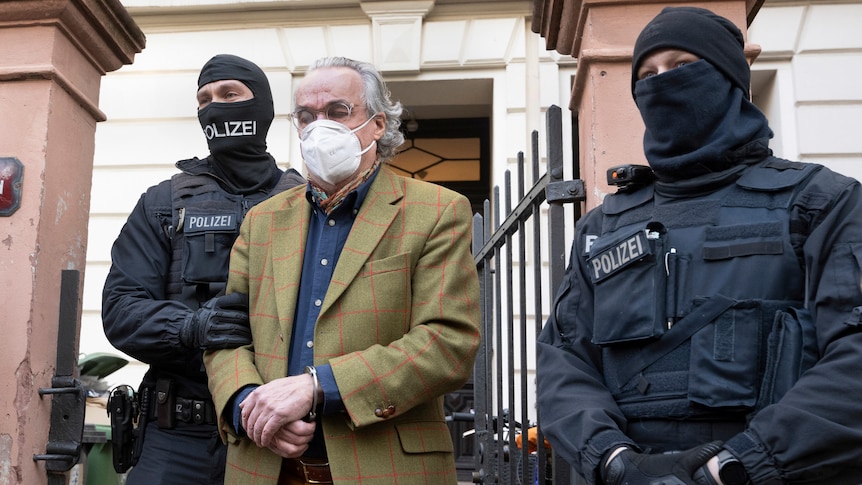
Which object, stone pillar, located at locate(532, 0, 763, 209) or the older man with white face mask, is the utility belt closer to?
the older man with white face mask

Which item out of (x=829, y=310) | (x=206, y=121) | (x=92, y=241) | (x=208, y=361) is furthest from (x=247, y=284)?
(x=92, y=241)

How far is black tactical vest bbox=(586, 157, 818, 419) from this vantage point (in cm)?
183

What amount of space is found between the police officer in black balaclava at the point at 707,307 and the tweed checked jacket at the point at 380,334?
28 cm

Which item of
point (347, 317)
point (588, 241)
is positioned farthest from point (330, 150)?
point (588, 241)

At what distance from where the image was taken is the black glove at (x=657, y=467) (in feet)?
5.62

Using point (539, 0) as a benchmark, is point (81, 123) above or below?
below

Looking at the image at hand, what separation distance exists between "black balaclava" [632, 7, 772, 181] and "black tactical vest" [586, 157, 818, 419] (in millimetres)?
80

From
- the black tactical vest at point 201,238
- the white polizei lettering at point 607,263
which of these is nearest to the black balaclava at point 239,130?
the black tactical vest at point 201,238

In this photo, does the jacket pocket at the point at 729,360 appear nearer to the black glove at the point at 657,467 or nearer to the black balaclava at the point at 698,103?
the black glove at the point at 657,467

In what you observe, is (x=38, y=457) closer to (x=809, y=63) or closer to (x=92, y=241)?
(x=92, y=241)

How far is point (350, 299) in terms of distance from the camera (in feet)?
7.66

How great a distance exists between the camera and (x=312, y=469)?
7.52ft

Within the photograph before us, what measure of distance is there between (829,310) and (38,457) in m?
2.88

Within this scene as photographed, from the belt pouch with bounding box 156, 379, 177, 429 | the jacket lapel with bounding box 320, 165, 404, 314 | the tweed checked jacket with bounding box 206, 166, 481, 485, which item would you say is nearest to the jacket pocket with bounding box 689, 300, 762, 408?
the tweed checked jacket with bounding box 206, 166, 481, 485
